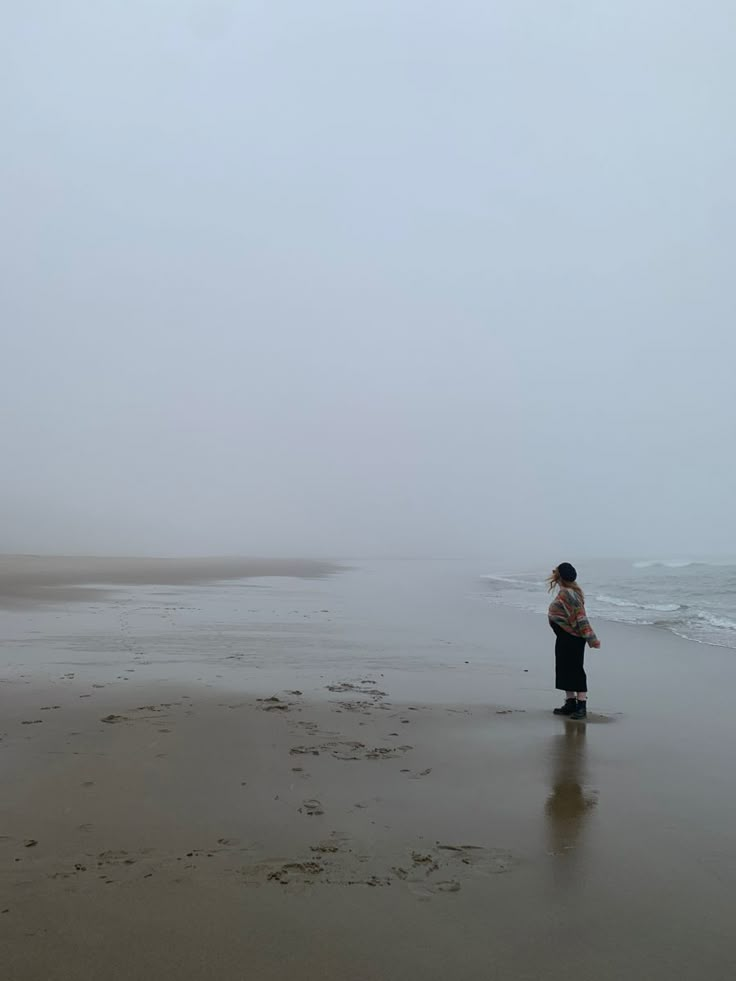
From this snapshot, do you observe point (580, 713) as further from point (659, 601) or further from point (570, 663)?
point (659, 601)

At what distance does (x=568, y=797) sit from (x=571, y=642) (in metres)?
3.20

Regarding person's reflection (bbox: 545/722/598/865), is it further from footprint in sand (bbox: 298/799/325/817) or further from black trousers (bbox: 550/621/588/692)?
footprint in sand (bbox: 298/799/325/817)

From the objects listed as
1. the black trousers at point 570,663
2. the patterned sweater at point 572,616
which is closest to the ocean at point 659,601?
the patterned sweater at point 572,616

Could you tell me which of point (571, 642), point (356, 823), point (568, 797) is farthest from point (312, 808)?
point (571, 642)

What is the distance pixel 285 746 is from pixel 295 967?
321 centimetres

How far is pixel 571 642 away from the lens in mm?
7957

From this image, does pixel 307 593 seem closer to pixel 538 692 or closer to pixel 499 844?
pixel 538 692

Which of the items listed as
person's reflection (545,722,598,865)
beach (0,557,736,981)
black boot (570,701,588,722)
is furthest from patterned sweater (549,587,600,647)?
person's reflection (545,722,598,865)

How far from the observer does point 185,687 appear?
807cm

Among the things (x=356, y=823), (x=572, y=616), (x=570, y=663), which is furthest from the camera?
(x=572, y=616)

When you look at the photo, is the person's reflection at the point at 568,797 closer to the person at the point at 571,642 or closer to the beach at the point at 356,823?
the beach at the point at 356,823

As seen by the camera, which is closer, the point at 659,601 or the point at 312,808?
the point at 312,808

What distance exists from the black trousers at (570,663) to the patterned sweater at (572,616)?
74 mm

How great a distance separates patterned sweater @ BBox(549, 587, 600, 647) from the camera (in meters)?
7.99
